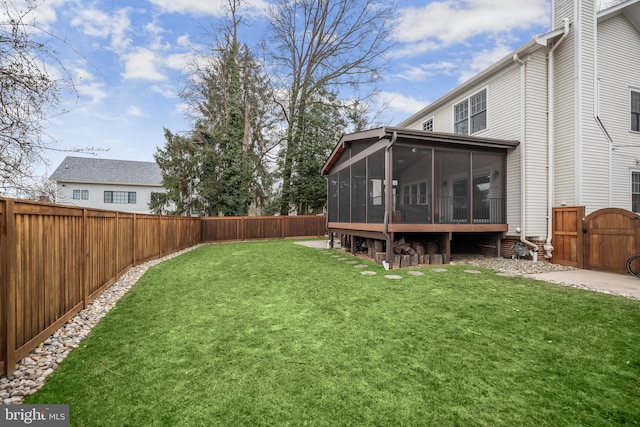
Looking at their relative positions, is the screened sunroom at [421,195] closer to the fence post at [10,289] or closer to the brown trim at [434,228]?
the brown trim at [434,228]

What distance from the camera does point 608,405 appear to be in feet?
6.59

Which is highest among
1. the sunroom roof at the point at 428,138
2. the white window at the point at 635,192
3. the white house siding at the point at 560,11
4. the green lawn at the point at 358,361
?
the white house siding at the point at 560,11

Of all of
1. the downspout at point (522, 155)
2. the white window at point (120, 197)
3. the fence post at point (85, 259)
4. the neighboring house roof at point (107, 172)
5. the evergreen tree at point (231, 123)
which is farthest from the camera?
the white window at point (120, 197)

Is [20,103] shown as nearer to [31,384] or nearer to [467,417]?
[31,384]

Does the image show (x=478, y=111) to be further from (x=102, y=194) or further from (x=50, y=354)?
(x=102, y=194)

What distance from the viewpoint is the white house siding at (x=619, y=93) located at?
8.38m

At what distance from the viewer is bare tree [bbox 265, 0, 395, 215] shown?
725 inches

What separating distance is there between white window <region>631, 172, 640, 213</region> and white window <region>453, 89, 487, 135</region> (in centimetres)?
462

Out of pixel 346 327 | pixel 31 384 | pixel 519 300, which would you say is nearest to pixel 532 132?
pixel 519 300

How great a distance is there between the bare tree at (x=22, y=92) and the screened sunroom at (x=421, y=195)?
623cm

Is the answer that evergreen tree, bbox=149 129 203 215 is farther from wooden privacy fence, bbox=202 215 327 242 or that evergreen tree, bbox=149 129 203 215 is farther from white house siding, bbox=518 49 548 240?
white house siding, bbox=518 49 548 240

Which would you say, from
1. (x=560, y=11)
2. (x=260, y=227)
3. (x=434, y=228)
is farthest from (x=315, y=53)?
(x=434, y=228)

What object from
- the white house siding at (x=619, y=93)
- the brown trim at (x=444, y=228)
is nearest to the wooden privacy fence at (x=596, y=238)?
the brown trim at (x=444, y=228)

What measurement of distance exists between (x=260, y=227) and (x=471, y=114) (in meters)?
11.9
